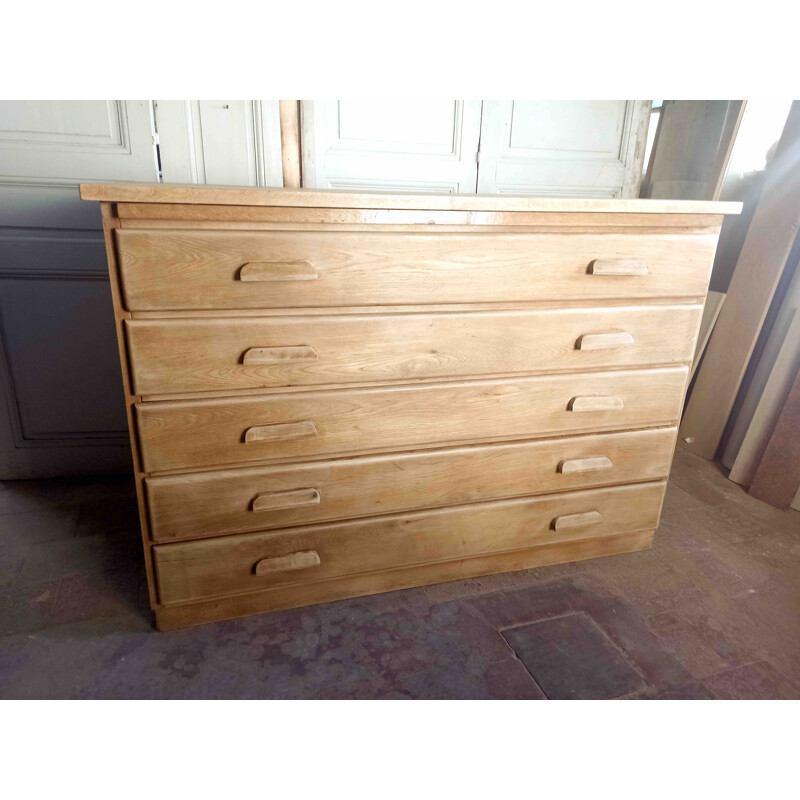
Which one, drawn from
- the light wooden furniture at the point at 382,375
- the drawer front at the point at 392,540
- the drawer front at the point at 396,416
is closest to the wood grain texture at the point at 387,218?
the light wooden furniture at the point at 382,375

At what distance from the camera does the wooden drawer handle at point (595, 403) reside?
1.52m

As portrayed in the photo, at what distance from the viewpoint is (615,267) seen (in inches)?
Answer: 55.5

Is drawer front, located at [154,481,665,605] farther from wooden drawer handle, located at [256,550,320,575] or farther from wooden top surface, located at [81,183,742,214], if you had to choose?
wooden top surface, located at [81,183,742,214]

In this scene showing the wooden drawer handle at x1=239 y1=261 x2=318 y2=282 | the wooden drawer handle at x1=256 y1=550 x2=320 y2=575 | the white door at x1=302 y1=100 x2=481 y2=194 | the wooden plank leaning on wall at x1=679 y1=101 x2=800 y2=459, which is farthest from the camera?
the wooden plank leaning on wall at x1=679 y1=101 x2=800 y2=459

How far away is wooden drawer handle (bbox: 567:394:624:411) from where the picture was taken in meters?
1.52

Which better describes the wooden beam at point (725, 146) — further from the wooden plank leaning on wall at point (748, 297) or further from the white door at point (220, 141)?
the white door at point (220, 141)

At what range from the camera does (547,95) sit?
79.4 inches

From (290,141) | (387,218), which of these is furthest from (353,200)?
(290,141)

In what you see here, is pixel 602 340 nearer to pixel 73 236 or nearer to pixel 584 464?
pixel 584 464

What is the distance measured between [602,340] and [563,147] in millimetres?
1046

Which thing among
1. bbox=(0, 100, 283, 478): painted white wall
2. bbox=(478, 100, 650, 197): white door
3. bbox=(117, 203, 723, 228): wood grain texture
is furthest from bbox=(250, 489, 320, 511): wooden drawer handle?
bbox=(478, 100, 650, 197): white door

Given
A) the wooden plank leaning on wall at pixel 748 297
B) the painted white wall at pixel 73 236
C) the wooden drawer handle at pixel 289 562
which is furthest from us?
the wooden plank leaning on wall at pixel 748 297

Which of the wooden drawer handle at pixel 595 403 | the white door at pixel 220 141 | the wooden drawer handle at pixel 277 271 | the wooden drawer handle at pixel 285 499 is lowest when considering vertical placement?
the wooden drawer handle at pixel 285 499

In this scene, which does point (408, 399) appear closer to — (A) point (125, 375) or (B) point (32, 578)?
(A) point (125, 375)
